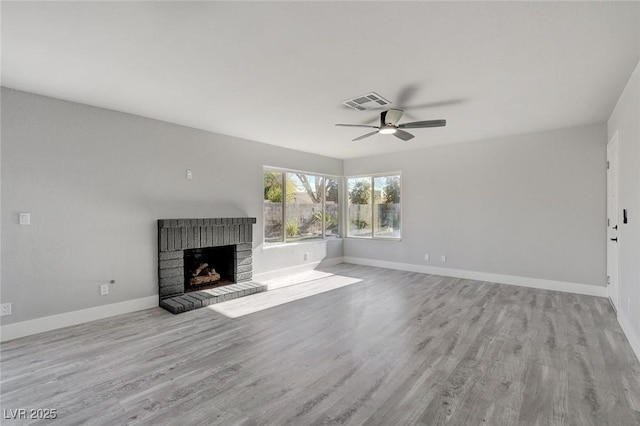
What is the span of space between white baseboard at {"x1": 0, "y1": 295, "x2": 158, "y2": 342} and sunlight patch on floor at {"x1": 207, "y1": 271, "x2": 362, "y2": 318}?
916 mm

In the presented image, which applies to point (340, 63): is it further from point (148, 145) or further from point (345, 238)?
point (345, 238)

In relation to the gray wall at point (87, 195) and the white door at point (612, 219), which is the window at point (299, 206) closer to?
the gray wall at point (87, 195)

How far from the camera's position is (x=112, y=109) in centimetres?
388

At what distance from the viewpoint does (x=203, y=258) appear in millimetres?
5250

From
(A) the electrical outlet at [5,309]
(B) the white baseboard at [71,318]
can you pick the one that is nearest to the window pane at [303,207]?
(B) the white baseboard at [71,318]

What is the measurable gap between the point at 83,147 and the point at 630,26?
17.1 ft

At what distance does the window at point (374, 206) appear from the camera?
22.2 feet

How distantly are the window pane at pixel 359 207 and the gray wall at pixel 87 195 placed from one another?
3415 millimetres

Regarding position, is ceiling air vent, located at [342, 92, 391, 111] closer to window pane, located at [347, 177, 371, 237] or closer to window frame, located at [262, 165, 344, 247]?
window frame, located at [262, 165, 344, 247]

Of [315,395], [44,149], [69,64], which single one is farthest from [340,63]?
[44,149]

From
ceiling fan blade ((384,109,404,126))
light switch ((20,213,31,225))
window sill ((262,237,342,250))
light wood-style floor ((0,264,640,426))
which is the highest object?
ceiling fan blade ((384,109,404,126))

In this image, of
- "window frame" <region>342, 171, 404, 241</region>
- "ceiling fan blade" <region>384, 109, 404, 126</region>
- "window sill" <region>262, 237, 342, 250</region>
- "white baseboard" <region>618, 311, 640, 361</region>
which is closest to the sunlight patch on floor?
"window sill" <region>262, 237, 342, 250</region>

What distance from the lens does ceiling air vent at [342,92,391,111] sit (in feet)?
11.2

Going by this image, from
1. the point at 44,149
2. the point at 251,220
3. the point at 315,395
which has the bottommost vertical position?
the point at 315,395
